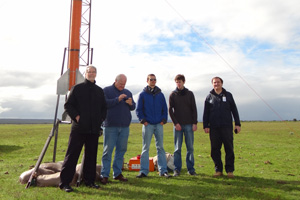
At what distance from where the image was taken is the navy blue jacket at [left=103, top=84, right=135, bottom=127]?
21.4ft

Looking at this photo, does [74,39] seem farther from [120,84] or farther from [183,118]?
[183,118]

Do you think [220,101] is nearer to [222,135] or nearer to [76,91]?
[222,135]

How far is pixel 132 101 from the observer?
22.5 feet

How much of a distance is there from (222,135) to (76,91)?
161 inches

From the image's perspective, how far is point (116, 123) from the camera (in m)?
6.52

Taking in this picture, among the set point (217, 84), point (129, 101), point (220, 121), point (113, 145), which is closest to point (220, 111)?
point (220, 121)

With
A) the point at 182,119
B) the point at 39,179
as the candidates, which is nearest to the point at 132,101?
the point at 182,119

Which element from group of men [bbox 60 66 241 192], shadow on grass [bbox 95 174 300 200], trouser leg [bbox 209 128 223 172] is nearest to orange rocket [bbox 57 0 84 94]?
group of men [bbox 60 66 241 192]

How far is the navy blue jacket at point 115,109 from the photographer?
21.4 ft

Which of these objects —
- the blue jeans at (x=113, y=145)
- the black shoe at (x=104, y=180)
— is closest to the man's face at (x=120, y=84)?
the blue jeans at (x=113, y=145)

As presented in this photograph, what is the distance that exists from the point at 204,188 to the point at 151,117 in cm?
226

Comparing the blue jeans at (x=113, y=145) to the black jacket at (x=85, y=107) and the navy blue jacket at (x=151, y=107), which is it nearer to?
the black jacket at (x=85, y=107)

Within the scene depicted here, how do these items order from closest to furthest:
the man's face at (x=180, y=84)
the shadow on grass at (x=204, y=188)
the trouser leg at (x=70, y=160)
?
the shadow on grass at (x=204, y=188) → the trouser leg at (x=70, y=160) → the man's face at (x=180, y=84)

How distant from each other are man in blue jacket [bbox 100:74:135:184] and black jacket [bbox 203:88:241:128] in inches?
88.0
